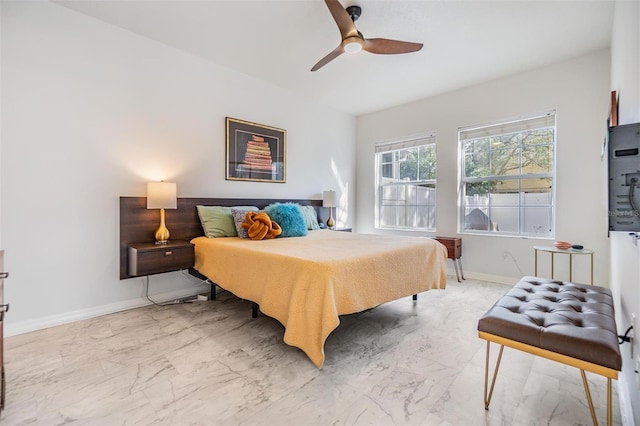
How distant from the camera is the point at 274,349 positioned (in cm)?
205

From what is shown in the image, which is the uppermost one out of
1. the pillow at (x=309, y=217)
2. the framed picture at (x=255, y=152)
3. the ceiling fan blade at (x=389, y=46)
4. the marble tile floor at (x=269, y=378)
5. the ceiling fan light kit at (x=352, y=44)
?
the ceiling fan blade at (x=389, y=46)

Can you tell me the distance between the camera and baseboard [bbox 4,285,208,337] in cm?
232

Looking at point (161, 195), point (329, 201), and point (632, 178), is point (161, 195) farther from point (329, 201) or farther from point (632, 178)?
point (632, 178)

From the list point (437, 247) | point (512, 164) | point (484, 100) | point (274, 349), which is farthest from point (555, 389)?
point (484, 100)

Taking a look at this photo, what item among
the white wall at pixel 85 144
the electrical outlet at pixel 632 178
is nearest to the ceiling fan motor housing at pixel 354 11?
the white wall at pixel 85 144

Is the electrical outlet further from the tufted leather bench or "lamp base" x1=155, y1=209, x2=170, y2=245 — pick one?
"lamp base" x1=155, y1=209, x2=170, y2=245

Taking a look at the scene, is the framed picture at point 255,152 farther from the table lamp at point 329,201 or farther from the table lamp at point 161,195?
the table lamp at point 161,195

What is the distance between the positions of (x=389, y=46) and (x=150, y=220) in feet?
9.28

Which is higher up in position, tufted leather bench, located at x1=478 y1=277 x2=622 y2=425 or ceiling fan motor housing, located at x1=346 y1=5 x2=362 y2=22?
ceiling fan motor housing, located at x1=346 y1=5 x2=362 y2=22

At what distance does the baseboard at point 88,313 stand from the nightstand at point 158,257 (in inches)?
14.9

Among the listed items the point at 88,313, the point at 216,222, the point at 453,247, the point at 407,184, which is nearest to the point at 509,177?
the point at 453,247

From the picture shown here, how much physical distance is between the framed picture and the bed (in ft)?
3.53

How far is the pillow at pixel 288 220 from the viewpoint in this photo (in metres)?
3.24

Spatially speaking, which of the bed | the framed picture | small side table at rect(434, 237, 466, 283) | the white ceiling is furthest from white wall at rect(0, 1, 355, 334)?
small side table at rect(434, 237, 466, 283)
